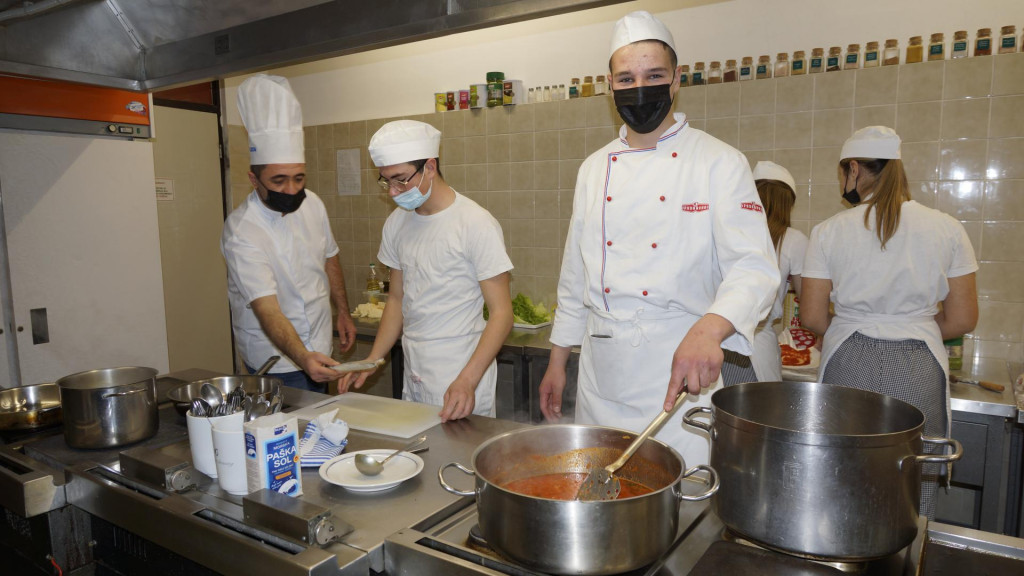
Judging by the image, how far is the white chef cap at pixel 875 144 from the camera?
2.72 m

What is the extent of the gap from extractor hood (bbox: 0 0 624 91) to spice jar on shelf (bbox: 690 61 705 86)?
7.69ft

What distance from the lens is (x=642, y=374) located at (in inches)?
74.9

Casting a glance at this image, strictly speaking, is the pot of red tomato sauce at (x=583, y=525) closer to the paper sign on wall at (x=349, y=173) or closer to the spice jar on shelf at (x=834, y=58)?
the spice jar on shelf at (x=834, y=58)

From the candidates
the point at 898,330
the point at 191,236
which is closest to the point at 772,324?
the point at 898,330

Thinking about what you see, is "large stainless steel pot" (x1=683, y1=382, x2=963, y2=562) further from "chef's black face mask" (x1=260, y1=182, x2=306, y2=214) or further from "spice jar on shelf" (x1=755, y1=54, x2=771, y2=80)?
"spice jar on shelf" (x1=755, y1=54, x2=771, y2=80)

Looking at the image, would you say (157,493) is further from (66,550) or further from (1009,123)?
(1009,123)

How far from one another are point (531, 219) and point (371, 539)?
11.0ft

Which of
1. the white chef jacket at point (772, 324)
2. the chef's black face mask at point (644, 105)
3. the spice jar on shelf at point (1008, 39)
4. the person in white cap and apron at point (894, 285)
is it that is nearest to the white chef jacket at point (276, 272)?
the chef's black face mask at point (644, 105)

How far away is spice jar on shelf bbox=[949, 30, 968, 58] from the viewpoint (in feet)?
10.2

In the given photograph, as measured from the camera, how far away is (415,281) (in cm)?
257

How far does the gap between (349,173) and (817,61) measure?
3.26 m

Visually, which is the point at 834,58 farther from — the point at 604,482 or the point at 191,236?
the point at 191,236

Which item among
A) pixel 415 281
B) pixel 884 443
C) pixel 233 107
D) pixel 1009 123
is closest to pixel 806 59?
pixel 1009 123

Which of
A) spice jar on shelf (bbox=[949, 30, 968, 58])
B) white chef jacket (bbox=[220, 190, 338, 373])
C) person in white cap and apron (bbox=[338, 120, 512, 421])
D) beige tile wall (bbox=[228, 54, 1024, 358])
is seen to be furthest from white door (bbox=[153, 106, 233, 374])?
spice jar on shelf (bbox=[949, 30, 968, 58])
